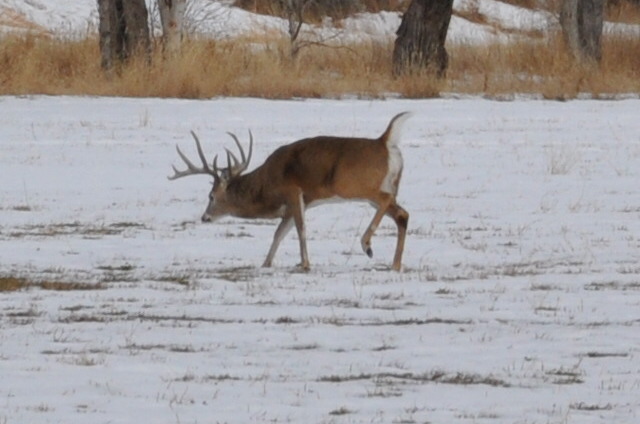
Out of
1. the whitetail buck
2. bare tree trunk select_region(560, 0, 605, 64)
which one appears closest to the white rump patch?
the whitetail buck

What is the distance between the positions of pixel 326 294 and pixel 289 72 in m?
17.7

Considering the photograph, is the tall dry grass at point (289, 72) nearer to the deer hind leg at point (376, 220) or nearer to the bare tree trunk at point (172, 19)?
the bare tree trunk at point (172, 19)

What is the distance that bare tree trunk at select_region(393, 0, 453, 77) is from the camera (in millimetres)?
28812

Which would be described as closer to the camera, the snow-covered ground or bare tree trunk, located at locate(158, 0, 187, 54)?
bare tree trunk, located at locate(158, 0, 187, 54)

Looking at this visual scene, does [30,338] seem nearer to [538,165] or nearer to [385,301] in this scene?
[385,301]

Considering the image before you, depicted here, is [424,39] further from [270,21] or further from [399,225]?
[399,225]

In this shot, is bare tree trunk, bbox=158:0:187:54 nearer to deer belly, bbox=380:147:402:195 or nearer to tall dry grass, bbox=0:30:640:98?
tall dry grass, bbox=0:30:640:98

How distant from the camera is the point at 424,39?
2972 centimetres

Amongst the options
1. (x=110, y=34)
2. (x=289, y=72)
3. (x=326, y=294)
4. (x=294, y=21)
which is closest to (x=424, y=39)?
(x=289, y=72)

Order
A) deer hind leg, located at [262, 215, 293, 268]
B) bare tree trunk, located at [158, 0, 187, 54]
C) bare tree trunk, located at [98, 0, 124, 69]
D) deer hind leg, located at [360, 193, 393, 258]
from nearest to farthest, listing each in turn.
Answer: deer hind leg, located at [360, 193, 393, 258] → deer hind leg, located at [262, 215, 293, 268] → bare tree trunk, located at [98, 0, 124, 69] → bare tree trunk, located at [158, 0, 187, 54]

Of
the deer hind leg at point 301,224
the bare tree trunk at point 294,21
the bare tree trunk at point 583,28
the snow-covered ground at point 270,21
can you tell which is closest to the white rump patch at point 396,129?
the deer hind leg at point 301,224

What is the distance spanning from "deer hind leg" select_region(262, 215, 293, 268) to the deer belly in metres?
0.79

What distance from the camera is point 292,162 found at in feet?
40.2

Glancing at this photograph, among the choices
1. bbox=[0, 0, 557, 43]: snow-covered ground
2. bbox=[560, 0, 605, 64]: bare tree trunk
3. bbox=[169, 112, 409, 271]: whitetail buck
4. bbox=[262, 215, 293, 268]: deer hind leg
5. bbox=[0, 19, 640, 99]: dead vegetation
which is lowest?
bbox=[0, 0, 557, 43]: snow-covered ground
